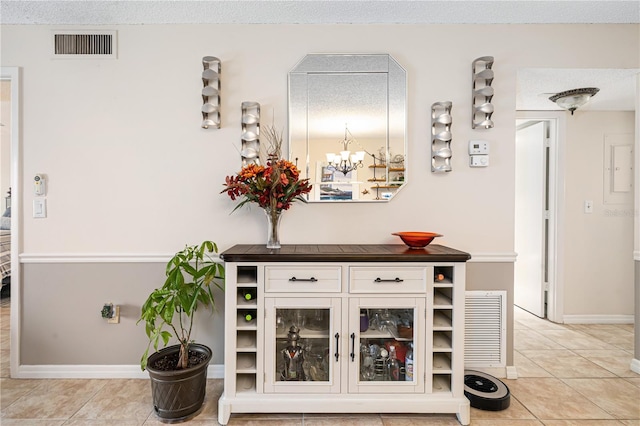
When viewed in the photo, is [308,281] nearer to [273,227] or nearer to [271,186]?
[273,227]

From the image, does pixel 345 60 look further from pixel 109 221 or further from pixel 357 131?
pixel 109 221

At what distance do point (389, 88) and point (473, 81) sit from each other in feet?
1.85

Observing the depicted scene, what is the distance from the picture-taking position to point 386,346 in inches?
71.3

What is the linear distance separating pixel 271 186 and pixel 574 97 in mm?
2522

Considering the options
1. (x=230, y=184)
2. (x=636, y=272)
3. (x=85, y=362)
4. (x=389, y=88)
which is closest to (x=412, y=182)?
(x=389, y=88)

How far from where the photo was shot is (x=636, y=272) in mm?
2283

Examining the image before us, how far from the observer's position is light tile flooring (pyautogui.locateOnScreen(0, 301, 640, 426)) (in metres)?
1.74

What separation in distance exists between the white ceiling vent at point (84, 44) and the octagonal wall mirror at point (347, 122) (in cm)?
124

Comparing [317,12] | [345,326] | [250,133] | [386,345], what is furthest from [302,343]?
[317,12]

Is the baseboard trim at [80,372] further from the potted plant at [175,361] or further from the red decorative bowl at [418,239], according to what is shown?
the red decorative bowl at [418,239]

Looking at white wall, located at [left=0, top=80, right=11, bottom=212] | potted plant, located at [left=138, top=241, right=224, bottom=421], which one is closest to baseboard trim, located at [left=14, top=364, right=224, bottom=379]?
potted plant, located at [left=138, top=241, right=224, bottom=421]

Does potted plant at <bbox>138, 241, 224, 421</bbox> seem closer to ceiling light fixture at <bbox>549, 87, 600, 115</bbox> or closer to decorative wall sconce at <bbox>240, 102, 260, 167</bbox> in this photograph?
decorative wall sconce at <bbox>240, 102, 260, 167</bbox>

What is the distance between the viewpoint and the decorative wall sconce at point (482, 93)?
2.08 meters

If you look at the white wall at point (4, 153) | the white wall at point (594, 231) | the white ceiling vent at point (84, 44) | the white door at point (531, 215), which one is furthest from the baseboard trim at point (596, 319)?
the white wall at point (4, 153)
